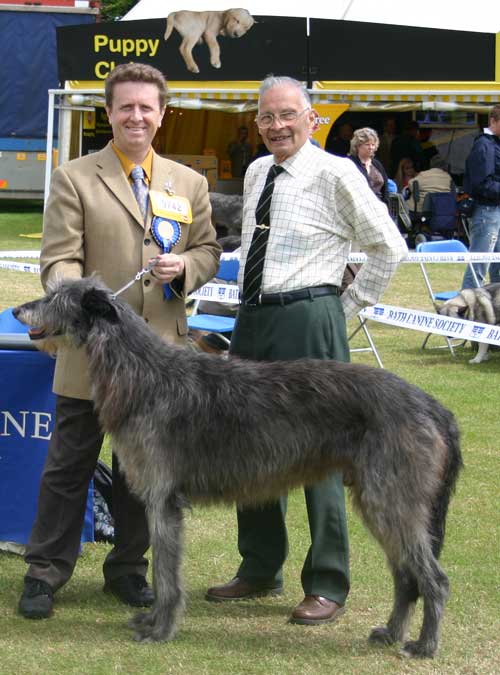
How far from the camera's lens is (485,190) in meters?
12.0

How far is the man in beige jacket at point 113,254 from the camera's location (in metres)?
4.27

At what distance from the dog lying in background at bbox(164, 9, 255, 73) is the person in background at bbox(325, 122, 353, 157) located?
354 cm

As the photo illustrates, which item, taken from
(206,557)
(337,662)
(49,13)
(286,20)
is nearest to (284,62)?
(286,20)

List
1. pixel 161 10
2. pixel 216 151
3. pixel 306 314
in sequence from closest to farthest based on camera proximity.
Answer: pixel 306 314 < pixel 161 10 < pixel 216 151

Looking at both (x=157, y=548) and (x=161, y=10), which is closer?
(x=157, y=548)

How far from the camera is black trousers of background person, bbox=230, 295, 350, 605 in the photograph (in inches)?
169

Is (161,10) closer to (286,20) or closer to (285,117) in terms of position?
(286,20)

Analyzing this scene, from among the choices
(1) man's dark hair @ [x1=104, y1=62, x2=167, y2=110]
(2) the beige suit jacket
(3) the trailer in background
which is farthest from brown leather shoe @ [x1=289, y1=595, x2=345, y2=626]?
(3) the trailer in background

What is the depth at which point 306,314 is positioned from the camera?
4.27 metres

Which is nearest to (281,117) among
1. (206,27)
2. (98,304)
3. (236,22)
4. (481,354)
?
(98,304)

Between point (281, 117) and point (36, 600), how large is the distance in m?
2.33

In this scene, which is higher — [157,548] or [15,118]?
[15,118]

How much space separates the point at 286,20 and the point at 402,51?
76.9 inches

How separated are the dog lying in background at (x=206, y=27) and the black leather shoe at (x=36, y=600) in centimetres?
1278
